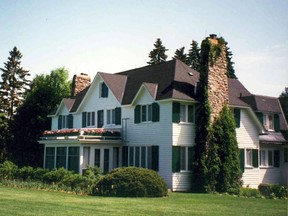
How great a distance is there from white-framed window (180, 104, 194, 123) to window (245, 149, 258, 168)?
20.2 ft

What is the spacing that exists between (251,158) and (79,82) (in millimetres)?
20911

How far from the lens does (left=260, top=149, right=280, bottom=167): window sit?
34344 millimetres

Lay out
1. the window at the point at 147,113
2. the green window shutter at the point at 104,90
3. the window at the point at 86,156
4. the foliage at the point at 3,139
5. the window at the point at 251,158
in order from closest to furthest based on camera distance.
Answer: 1. the window at the point at 147,113
2. the window at the point at 86,156
3. the window at the point at 251,158
4. the green window shutter at the point at 104,90
5. the foliage at the point at 3,139

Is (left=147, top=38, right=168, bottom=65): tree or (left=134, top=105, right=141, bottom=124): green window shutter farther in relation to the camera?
(left=147, top=38, right=168, bottom=65): tree

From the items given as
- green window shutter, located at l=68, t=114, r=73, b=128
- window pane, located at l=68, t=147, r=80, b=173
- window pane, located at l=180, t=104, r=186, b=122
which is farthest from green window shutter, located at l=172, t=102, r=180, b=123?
green window shutter, located at l=68, t=114, r=73, b=128

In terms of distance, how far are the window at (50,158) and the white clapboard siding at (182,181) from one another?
12.0 metres

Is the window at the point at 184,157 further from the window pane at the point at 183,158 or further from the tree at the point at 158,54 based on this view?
the tree at the point at 158,54

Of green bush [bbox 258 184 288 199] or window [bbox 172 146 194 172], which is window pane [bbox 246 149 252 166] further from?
window [bbox 172 146 194 172]

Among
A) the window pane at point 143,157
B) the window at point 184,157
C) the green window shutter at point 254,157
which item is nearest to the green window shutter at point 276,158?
the green window shutter at point 254,157

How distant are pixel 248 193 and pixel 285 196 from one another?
267cm

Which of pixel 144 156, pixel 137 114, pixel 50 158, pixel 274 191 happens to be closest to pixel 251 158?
pixel 274 191

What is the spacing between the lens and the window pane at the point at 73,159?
→ 1216 inches

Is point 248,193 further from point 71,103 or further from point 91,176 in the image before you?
point 71,103

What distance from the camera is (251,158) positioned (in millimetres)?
32062
